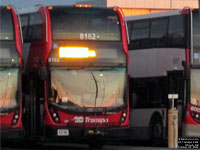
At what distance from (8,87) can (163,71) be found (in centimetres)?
708

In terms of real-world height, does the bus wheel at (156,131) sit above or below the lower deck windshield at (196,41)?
below

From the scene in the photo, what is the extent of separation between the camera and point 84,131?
22266 mm

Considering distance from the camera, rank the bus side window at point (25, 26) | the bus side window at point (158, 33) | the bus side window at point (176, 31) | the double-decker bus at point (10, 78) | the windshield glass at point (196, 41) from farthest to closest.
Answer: the bus side window at point (158, 33) < the bus side window at point (176, 31) < the windshield glass at point (196, 41) < the bus side window at point (25, 26) < the double-decker bus at point (10, 78)

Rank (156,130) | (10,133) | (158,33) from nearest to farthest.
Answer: (10,133)
(158,33)
(156,130)

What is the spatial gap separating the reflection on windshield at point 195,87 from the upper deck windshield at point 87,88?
3.51 m

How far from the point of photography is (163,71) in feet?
89.2

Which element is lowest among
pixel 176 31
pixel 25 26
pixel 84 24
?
pixel 176 31

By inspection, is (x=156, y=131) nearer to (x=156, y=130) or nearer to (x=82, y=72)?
(x=156, y=130)

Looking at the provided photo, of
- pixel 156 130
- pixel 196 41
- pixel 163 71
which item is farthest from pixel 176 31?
pixel 156 130

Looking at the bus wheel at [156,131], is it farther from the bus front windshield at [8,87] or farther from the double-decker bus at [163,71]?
the bus front windshield at [8,87]

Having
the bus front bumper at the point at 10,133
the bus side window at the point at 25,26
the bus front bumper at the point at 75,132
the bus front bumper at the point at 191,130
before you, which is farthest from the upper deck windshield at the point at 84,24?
the bus front bumper at the point at 191,130

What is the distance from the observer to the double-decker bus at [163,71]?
1002 inches

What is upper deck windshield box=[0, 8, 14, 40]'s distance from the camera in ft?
72.4

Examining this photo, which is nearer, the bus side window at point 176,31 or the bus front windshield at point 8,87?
the bus front windshield at point 8,87
